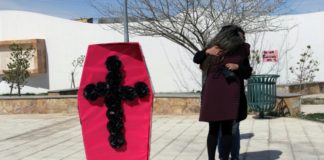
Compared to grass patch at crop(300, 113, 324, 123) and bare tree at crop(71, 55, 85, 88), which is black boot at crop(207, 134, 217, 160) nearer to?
grass patch at crop(300, 113, 324, 123)

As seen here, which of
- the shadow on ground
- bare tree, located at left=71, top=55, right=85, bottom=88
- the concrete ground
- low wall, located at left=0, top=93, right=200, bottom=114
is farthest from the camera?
bare tree, located at left=71, top=55, right=85, bottom=88

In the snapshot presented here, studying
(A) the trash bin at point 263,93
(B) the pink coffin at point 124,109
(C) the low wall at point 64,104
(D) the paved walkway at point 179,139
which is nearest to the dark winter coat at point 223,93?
(B) the pink coffin at point 124,109

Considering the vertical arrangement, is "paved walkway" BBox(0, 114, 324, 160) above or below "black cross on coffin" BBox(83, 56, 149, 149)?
below

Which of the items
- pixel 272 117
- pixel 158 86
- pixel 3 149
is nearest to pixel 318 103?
pixel 272 117

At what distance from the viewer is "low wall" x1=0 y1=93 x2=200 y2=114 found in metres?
12.8

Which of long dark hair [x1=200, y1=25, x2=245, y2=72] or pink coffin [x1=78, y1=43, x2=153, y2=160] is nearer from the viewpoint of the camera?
pink coffin [x1=78, y1=43, x2=153, y2=160]

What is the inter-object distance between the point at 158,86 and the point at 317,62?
22.4 ft

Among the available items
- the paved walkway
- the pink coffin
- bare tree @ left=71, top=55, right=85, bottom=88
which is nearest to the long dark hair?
the pink coffin

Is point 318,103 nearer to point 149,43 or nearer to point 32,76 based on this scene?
point 149,43

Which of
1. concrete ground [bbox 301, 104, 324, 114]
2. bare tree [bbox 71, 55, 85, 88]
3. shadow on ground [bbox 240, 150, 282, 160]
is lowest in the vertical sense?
shadow on ground [bbox 240, 150, 282, 160]

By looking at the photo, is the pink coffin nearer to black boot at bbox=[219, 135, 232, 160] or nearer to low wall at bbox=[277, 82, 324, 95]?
black boot at bbox=[219, 135, 232, 160]

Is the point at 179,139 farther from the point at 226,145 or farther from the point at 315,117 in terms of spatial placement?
the point at 315,117

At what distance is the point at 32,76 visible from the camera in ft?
83.4

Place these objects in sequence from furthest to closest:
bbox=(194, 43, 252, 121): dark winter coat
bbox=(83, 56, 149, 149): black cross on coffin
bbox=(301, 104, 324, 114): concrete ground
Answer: bbox=(301, 104, 324, 114): concrete ground
bbox=(194, 43, 252, 121): dark winter coat
bbox=(83, 56, 149, 149): black cross on coffin
